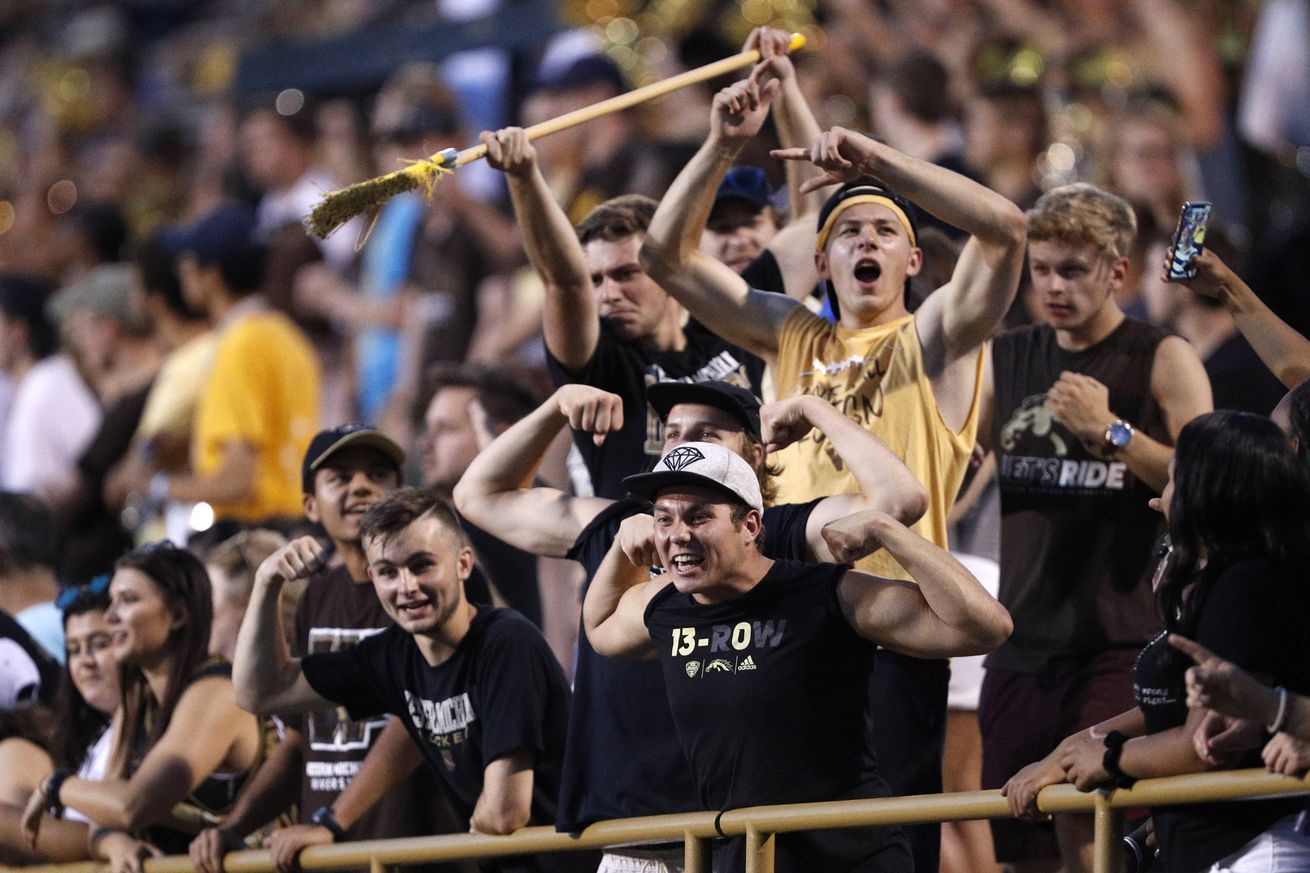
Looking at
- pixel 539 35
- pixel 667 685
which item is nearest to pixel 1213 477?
pixel 667 685

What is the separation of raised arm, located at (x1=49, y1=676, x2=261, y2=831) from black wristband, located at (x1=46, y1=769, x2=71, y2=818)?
4 cm

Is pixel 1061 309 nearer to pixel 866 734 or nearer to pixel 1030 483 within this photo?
pixel 1030 483

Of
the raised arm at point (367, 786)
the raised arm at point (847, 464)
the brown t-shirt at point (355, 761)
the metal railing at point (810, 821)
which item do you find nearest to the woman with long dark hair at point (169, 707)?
the brown t-shirt at point (355, 761)

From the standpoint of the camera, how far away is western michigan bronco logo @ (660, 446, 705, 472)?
16.9 ft

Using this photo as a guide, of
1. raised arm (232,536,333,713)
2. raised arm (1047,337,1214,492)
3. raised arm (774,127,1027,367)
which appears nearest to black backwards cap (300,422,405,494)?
raised arm (232,536,333,713)

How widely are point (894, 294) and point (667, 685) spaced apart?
140cm

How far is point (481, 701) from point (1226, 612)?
7.19 feet

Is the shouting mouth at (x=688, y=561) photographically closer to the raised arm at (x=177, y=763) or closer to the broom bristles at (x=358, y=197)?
the broom bristles at (x=358, y=197)

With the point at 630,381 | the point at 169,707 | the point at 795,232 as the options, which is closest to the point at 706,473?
the point at 630,381

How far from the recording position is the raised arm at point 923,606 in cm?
488

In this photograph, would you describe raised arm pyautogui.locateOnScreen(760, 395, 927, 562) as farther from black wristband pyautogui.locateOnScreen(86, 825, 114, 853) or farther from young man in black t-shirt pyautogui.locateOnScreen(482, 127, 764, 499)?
black wristband pyautogui.locateOnScreen(86, 825, 114, 853)

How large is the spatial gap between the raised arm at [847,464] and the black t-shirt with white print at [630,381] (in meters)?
0.95

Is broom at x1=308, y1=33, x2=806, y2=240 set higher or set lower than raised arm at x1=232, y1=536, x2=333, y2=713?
higher

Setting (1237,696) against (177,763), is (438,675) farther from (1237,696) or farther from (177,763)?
(1237,696)
